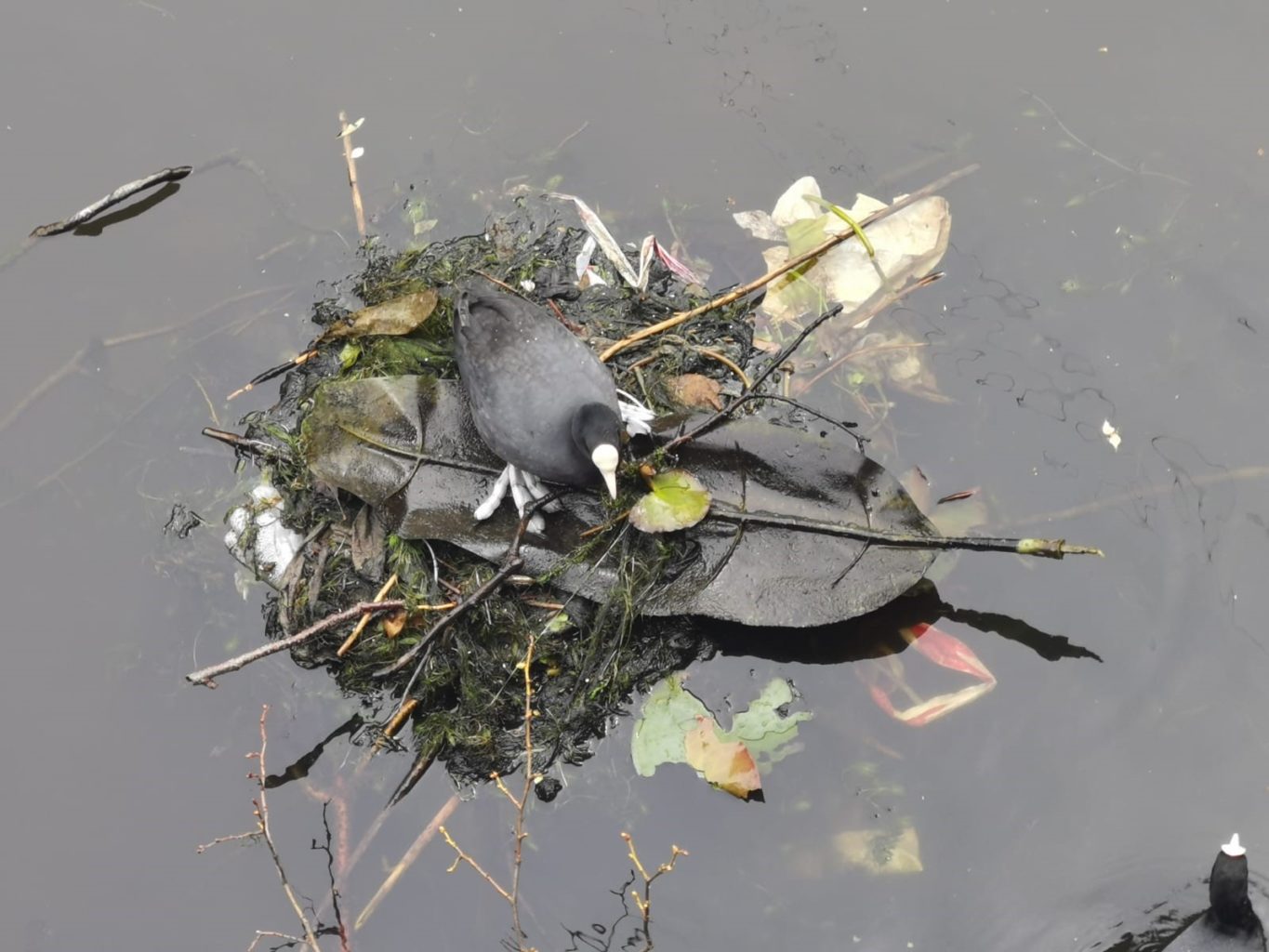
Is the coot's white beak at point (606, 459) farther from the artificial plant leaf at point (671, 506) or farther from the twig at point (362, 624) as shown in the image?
the twig at point (362, 624)

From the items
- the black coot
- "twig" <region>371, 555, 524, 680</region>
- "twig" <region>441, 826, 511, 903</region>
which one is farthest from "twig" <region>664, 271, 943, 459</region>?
the black coot

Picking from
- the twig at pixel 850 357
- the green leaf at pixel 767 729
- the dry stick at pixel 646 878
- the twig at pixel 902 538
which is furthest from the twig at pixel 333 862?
the twig at pixel 850 357

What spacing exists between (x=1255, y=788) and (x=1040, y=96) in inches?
118

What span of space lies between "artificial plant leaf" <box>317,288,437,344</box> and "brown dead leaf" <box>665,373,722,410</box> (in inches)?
40.3

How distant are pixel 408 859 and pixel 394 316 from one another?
6.86ft

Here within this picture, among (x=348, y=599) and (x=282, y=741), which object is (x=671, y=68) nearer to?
(x=348, y=599)

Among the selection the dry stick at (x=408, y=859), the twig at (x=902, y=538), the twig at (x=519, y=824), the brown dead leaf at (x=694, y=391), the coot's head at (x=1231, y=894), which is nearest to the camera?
the coot's head at (x=1231, y=894)

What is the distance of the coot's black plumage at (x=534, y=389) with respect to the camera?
148 inches

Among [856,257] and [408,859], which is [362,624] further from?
[856,257]

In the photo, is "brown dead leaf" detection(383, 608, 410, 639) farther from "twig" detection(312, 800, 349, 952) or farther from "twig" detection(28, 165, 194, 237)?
"twig" detection(28, 165, 194, 237)

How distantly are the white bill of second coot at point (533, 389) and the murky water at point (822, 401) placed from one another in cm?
105

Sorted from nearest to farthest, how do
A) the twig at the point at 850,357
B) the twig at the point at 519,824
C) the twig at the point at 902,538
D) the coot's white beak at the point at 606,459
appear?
the twig at the point at 902,538, the coot's white beak at the point at 606,459, the twig at the point at 519,824, the twig at the point at 850,357

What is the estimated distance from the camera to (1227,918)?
3.47 metres

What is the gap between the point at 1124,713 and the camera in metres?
3.96
